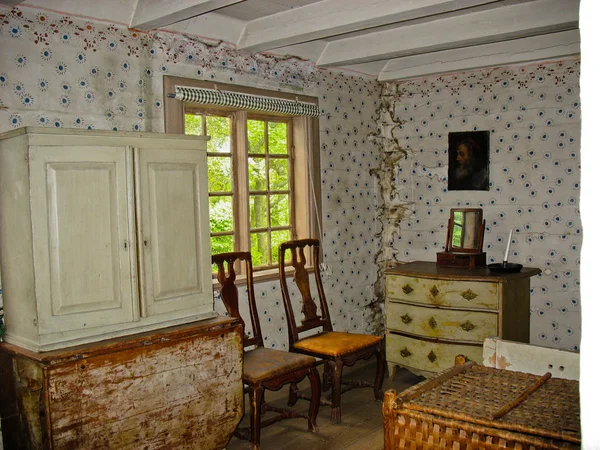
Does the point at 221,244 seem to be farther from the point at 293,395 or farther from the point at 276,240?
the point at 293,395

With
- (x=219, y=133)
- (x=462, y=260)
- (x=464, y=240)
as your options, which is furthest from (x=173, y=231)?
(x=464, y=240)

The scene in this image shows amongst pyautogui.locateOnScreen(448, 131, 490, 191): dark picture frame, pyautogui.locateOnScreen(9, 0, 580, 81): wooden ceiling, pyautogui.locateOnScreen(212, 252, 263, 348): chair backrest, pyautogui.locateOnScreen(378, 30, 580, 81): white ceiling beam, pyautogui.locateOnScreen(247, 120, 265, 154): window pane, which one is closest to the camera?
pyautogui.locateOnScreen(9, 0, 580, 81): wooden ceiling

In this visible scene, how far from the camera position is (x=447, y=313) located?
452 cm

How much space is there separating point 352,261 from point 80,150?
10.2 ft

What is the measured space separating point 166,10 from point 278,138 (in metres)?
1.72

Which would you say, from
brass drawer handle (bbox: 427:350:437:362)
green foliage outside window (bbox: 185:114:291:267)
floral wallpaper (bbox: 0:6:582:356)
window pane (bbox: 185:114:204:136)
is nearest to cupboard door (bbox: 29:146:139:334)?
floral wallpaper (bbox: 0:6:582:356)

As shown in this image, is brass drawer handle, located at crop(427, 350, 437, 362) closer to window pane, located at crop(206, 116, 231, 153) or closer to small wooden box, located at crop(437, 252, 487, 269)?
small wooden box, located at crop(437, 252, 487, 269)

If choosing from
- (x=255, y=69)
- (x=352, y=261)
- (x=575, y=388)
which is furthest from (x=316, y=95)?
(x=575, y=388)

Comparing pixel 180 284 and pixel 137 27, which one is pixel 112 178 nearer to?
pixel 180 284

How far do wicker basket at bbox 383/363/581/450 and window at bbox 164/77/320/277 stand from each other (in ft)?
9.36

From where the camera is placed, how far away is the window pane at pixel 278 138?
491 centimetres

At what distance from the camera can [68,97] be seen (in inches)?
135

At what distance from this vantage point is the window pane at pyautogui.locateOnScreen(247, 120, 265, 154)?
15.4ft

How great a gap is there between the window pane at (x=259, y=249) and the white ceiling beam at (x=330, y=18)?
4.86 feet
